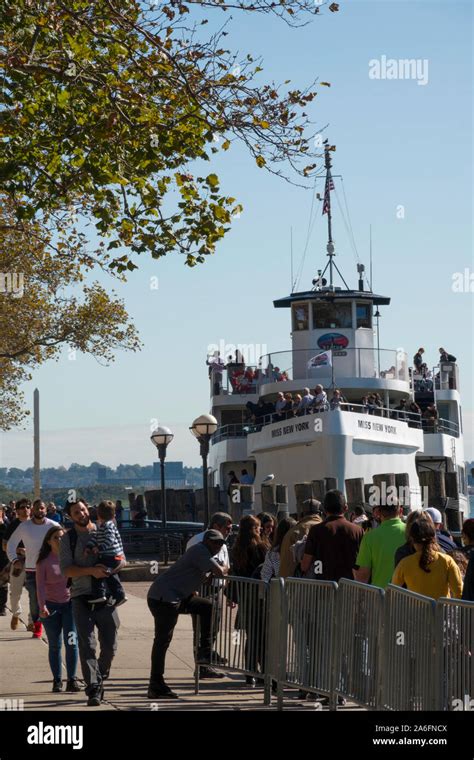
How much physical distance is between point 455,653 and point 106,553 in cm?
469

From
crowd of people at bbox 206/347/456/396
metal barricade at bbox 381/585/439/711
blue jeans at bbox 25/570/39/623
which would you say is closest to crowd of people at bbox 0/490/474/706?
metal barricade at bbox 381/585/439/711

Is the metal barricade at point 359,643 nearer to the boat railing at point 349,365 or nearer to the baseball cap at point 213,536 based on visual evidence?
the baseball cap at point 213,536

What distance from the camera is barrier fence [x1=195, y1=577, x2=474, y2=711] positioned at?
8242 millimetres

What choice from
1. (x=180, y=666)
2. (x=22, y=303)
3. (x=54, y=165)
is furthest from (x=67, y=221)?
(x=22, y=303)

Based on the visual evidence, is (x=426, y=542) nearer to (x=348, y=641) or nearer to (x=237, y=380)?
(x=348, y=641)

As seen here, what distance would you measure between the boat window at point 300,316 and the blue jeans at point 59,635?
3111cm

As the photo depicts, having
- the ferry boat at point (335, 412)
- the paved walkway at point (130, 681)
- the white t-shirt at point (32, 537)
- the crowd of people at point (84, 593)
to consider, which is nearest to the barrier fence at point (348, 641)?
the paved walkway at point (130, 681)

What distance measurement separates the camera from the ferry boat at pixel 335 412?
1470 inches

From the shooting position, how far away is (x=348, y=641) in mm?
10273

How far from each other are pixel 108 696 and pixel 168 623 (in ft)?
2.65

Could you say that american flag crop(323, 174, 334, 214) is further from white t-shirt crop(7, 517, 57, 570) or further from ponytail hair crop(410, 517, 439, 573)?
ponytail hair crop(410, 517, 439, 573)

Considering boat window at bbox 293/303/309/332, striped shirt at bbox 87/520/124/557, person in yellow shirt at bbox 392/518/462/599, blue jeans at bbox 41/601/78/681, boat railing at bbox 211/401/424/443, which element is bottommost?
blue jeans at bbox 41/601/78/681

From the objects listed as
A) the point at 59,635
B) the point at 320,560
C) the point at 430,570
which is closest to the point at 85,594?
the point at 59,635
